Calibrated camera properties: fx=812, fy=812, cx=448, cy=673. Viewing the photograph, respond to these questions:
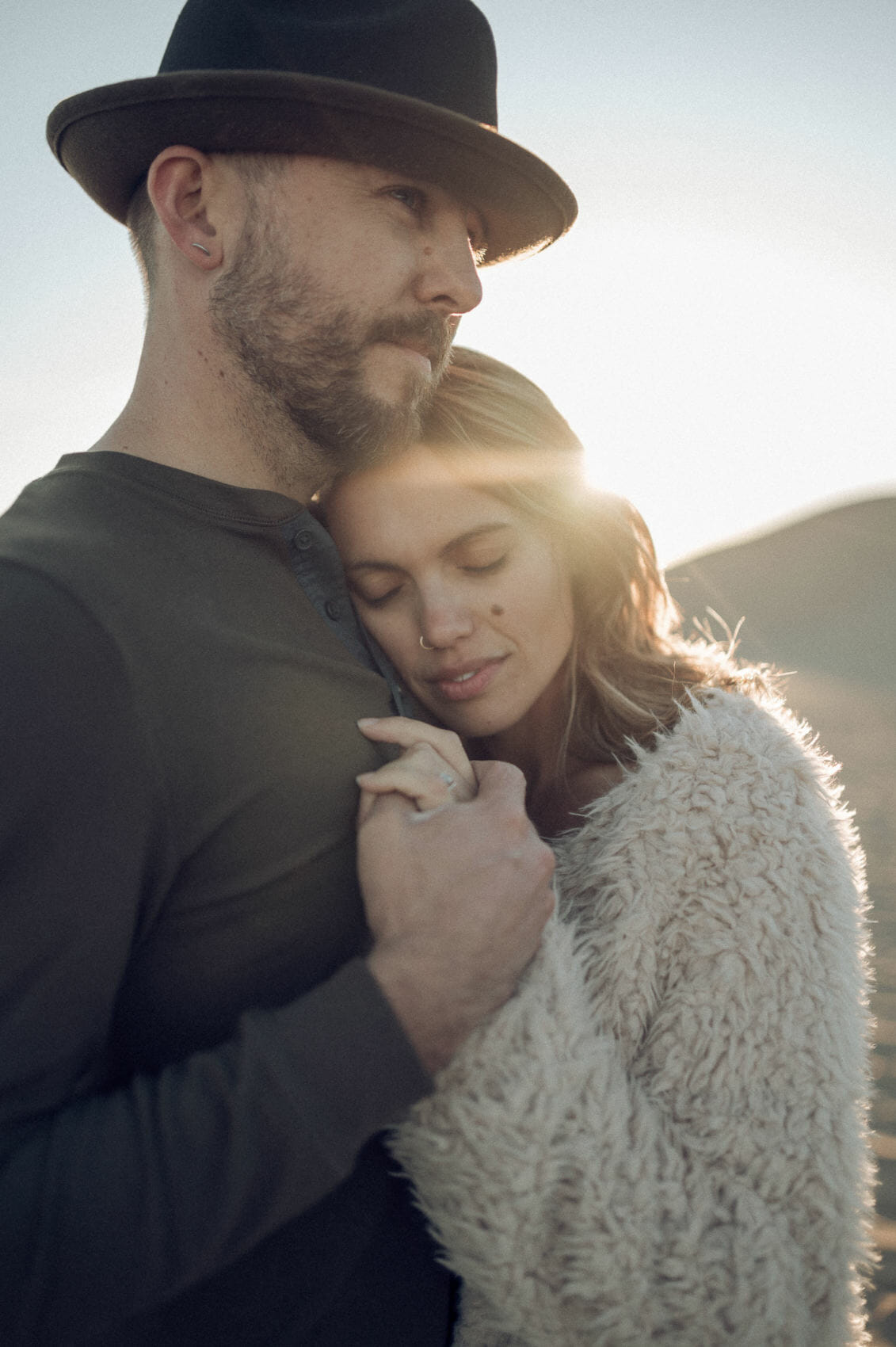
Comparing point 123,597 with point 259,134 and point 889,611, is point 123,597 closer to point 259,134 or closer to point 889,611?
point 259,134

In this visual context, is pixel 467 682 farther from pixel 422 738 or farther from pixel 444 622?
pixel 422 738

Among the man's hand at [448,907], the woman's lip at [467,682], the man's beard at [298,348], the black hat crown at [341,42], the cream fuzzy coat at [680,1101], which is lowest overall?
the cream fuzzy coat at [680,1101]

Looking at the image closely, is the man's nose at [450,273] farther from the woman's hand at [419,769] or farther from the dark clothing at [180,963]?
the woman's hand at [419,769]

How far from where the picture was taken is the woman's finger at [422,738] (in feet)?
4.73

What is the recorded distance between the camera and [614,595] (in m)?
2.36

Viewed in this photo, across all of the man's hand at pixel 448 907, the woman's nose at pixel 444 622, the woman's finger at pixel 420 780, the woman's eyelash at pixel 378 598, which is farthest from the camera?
the woman's eyelash at pixel 378 598

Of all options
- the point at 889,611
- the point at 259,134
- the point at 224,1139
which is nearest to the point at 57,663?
the point at 224,1139

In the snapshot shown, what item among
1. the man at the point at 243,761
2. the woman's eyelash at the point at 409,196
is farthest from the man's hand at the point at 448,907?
the woman's eyelash at the point at 409,196

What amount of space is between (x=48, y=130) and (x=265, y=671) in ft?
4.22

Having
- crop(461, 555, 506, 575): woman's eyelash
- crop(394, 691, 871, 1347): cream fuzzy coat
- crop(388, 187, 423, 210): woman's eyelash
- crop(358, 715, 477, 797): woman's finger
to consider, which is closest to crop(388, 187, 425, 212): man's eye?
crop(388, 187, 423, 210): woman's eyelash

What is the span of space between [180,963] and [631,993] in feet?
2.60

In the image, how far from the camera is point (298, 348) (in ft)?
4.92

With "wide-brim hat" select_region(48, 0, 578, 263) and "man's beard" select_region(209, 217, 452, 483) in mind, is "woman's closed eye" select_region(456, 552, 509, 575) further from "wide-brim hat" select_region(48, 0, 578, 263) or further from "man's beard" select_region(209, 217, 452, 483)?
"wide-brim hat" select_region(48, 0, 578, 263)

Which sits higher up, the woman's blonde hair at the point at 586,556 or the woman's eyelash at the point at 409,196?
the woman's eyelash at the point at 409,196
